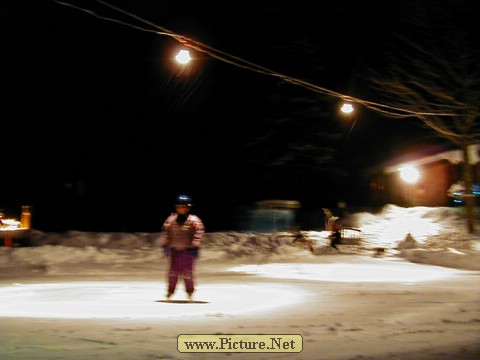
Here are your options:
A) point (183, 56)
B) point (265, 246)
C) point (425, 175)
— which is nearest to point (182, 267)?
point (183, 56)

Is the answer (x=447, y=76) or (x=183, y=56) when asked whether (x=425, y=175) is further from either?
(x=183, y=56)

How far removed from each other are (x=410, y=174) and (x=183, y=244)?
89.5ft

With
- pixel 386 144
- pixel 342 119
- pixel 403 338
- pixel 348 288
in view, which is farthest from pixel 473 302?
pixel 386 144

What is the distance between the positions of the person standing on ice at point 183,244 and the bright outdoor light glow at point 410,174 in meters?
26.5

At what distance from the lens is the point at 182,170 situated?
5081 centimetres

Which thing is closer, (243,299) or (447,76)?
(243,299)

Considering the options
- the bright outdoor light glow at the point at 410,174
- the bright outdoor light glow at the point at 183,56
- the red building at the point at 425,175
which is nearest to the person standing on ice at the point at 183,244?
the bright outdoor light glow at the point at 183,56

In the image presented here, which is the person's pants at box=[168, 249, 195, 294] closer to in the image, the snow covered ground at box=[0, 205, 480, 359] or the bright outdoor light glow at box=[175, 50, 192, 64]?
the snow covered ground at box=[0, 205, 480, 359]

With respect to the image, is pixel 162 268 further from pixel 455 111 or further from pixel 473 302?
pixel 455 111

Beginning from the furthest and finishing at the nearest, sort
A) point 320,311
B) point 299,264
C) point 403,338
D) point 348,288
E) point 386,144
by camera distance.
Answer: point 386,144 → point 299,264 → point 348,288 → point 320,311 → point 403,338

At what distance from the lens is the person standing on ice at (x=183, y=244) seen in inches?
434

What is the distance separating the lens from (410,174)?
36188mm

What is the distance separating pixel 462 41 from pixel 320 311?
54.8 feet

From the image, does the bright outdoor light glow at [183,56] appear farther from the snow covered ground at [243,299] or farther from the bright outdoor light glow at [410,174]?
the bright outdoor light glow at [410,174]
